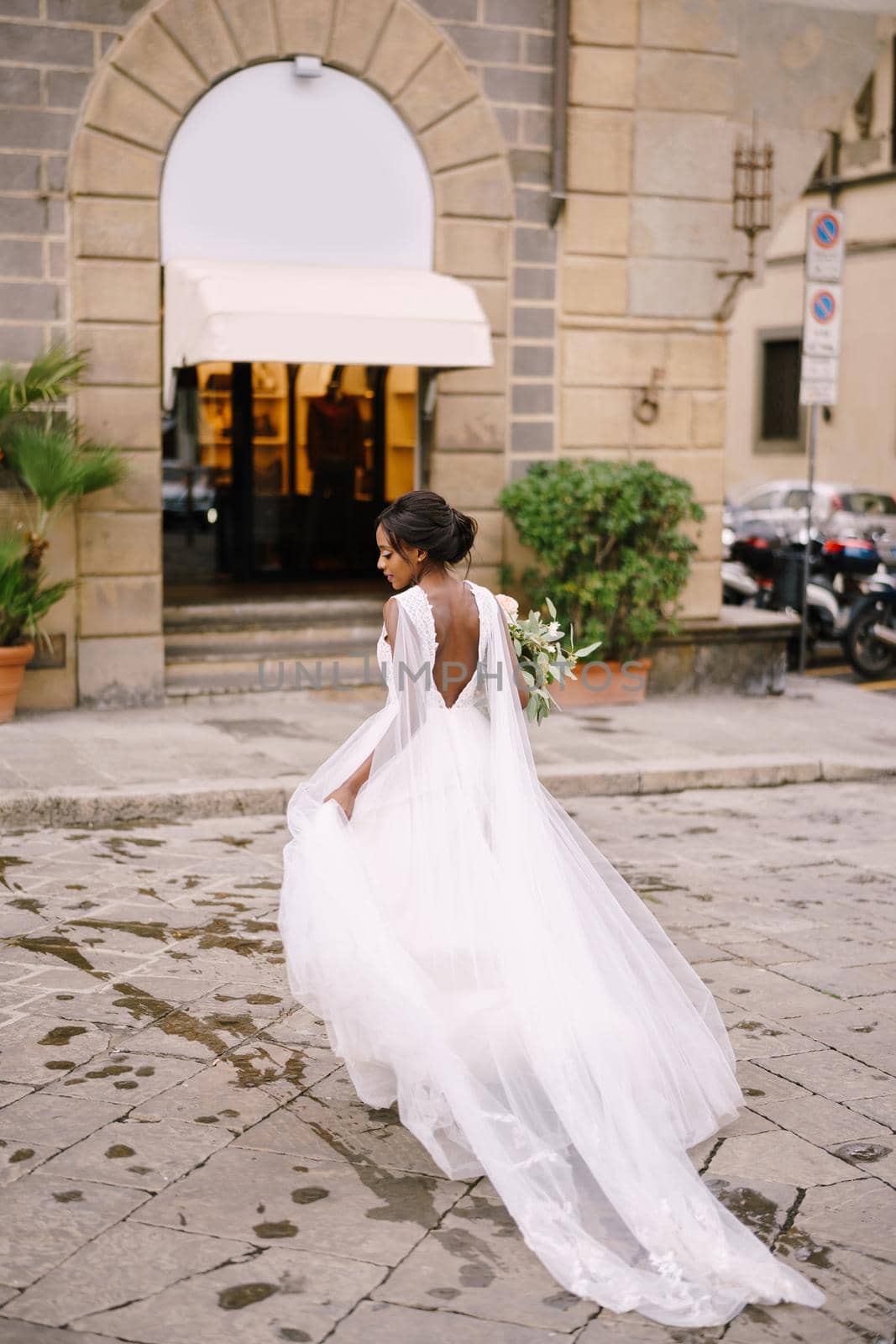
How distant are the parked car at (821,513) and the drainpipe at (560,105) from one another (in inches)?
192

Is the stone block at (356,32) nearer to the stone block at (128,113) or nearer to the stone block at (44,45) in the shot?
the stone block at (128,113)

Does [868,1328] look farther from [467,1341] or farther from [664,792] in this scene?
[664,792]

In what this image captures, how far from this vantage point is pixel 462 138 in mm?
11211

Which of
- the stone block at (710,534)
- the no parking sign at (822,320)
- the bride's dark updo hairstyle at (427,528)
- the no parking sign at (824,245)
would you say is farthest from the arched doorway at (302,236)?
the bride's dark updo hairstyle at (427,528)

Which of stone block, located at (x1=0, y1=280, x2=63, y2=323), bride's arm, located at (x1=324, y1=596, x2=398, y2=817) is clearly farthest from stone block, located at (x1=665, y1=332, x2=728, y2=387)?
bride's arm, located at (x1=324, y1=596, x2=398, y2=817)

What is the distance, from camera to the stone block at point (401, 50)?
35.9 ft

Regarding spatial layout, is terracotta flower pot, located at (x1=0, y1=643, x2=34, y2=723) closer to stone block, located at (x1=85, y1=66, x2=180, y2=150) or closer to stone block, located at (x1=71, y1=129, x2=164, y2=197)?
stone block, located at (x1=71, y1=129, x2=164, y2=197)

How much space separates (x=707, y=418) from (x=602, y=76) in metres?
2.65

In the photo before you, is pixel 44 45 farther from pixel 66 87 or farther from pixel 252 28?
pixel 252 28

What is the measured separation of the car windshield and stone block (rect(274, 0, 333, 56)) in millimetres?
9377

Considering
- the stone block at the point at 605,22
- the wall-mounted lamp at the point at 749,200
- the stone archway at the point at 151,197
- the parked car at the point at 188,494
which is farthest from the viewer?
the parked car at the point at 188,494

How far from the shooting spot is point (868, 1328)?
124 inches

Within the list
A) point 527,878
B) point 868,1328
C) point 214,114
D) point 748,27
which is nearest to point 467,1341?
point 868,1328

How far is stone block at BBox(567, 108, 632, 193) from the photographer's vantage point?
11.5 metres
